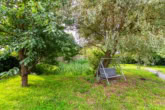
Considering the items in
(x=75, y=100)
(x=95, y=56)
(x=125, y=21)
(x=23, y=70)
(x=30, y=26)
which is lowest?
(x=75, y=100)

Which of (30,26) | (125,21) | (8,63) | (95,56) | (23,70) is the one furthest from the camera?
(95,56)

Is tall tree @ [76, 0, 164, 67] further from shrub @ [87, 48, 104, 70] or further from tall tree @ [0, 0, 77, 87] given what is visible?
shrub @ [87, 48, 104, 70]

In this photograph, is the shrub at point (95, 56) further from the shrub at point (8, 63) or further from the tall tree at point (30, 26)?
the shrub at point (8, 63)

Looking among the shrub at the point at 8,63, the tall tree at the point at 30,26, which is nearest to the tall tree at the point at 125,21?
the tall tree at the point at 30,26

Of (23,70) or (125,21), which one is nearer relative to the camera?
(23,70)

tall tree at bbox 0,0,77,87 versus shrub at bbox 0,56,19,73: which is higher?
tall tree at bbox 0,0,77,87

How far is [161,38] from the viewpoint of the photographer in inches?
148

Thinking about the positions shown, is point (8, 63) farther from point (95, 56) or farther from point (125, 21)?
point (125, 21)

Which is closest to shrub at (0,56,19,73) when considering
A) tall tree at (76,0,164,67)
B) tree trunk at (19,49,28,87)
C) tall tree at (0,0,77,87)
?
tree trunk at (19,49,28,87)

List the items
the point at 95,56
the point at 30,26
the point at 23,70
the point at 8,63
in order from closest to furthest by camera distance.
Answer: the point at 30,26 < the point at 23,70 < the point at 8,63 < the point at 95,56

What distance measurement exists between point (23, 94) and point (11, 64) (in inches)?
133

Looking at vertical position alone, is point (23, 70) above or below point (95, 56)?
below

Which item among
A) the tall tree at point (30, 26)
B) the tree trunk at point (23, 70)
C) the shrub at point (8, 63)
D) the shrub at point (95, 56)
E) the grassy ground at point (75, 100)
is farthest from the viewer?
the shrub at point (95, 56)

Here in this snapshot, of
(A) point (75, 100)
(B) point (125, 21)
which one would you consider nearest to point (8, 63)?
(A) point (75, 100)
